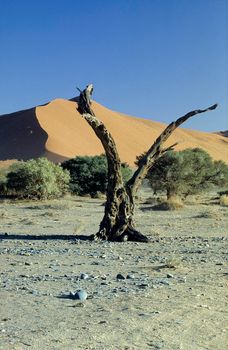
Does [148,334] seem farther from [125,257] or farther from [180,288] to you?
[125,257]

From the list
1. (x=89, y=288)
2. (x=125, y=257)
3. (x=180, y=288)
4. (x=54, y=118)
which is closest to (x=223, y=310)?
(x=180, y=288)

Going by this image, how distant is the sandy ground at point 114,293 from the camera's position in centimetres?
568

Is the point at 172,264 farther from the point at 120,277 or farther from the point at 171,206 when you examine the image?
the point at 171,206

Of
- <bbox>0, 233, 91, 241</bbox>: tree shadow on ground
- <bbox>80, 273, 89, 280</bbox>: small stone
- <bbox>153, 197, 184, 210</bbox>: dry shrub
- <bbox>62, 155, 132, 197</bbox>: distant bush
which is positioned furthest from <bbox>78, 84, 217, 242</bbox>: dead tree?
<bbox>62, 155, 132, 197</bbox>: distant bush

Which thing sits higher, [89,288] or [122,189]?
[122,189]

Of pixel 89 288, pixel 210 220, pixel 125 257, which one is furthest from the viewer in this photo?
pixel 210 220

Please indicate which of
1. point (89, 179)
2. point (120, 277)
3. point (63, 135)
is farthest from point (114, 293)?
point (63, 135)

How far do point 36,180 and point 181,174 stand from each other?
8111mm

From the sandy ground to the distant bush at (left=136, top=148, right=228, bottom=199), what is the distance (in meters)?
17.4

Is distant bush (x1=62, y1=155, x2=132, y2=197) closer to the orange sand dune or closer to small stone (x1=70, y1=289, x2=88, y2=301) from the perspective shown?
small stone (x1=70, y1=289, x2=88, y2=301)

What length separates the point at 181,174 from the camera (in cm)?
3278

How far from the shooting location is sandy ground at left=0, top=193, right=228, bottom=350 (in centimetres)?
568

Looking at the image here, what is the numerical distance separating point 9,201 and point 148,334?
25008 mm

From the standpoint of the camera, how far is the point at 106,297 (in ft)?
24.6
